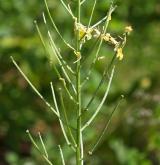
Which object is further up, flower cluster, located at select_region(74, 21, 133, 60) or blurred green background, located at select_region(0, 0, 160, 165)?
flower cluster, located at select_region(74, 21, 133, 60)

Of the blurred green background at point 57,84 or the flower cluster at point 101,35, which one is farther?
the blurred green background at point 57,84

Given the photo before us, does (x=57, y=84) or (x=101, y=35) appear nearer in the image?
(x=101, y=35)

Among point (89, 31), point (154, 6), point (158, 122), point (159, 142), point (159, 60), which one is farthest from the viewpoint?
point (159, 60)

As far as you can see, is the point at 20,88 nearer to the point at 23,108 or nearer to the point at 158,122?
the point at 23,108

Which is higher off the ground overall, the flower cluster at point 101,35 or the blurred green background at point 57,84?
the flower cluster at point 101,35

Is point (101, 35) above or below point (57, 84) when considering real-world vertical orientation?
above

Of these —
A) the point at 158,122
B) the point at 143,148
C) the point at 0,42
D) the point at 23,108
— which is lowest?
the point at 143,148

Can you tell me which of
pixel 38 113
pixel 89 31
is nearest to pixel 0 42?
pixel 38 113

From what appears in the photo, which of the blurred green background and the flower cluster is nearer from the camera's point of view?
the flower cluster
